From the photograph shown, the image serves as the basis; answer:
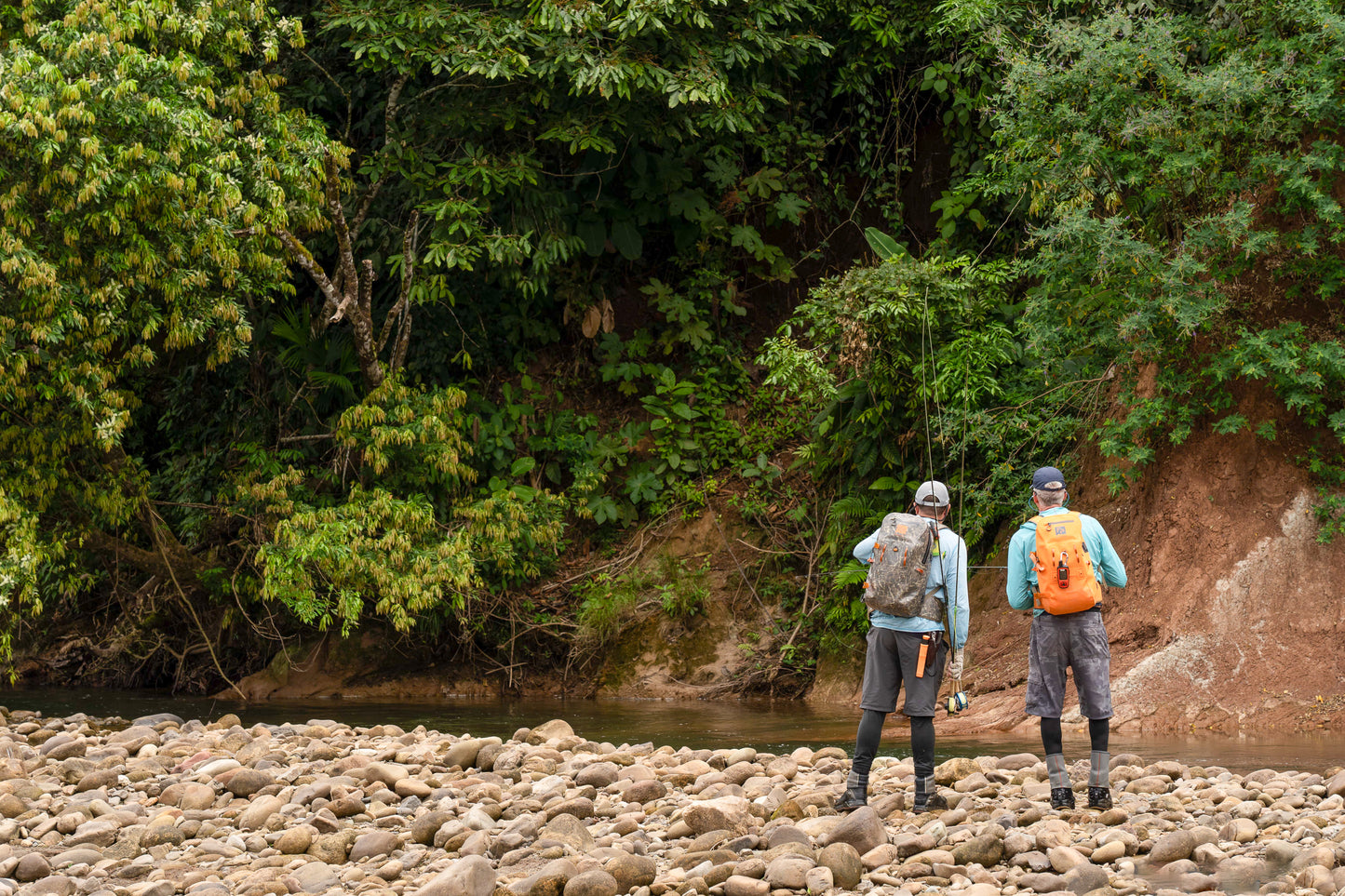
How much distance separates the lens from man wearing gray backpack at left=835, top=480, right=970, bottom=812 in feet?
18.9

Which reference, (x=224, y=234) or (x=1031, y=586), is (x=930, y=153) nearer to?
(x=224, y=234)

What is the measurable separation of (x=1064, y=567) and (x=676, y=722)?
5.88 metres

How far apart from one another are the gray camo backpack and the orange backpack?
527 mm

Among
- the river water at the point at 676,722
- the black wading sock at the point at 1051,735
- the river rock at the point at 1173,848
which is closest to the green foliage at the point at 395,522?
the river water at the point at 676,722

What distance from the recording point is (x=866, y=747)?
579 cm

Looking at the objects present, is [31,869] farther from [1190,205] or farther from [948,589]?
[1190,205]

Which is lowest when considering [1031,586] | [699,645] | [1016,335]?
[699,645]

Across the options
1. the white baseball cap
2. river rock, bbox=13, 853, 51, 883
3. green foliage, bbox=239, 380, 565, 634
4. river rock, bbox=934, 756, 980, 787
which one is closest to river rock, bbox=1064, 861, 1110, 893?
the white baseball cap

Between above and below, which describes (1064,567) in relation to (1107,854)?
above

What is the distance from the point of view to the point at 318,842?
5.67m

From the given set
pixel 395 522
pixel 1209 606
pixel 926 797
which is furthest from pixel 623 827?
pixel 395 522

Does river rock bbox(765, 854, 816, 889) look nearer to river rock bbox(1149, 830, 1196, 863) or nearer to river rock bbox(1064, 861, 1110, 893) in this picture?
river rock bbox(1064, 861, 1110, 893)

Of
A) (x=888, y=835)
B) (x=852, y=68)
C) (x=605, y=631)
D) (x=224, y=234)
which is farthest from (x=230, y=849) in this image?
(x=852, y=68)

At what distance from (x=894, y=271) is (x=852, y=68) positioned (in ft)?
13.8
